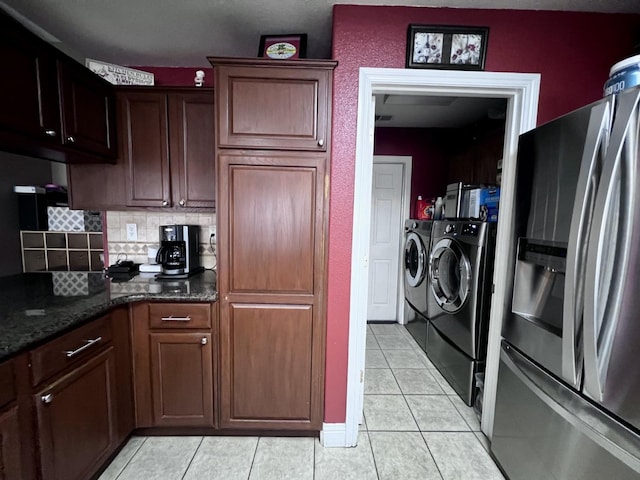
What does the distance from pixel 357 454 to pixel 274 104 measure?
2014 millimetres

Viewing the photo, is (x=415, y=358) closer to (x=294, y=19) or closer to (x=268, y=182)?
(x=268, y=182)

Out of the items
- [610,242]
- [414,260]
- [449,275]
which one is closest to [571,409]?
[610,242]

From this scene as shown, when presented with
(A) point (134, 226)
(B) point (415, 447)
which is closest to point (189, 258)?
(A) point (134, 226)

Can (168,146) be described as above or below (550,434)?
above

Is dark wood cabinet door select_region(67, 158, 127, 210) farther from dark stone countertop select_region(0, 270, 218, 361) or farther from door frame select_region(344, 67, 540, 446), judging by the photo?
door frame select_region(344, 67, 540, 446)

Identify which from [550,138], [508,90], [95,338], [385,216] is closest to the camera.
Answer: [550,138]

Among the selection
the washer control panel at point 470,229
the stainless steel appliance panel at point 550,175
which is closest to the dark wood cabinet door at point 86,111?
the stainless steel appliance panel at point 550,175

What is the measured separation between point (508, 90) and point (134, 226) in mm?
2634

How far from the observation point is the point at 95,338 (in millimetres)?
1279

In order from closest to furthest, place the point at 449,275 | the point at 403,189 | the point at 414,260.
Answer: the point at 449,275 → the point at 414,260 → the point at 403,189

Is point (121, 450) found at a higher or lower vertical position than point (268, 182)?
lower

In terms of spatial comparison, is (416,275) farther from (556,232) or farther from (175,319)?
(175,319)

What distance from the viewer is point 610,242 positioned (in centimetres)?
88

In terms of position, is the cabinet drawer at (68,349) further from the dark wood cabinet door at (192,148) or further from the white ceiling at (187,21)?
the white ceiling at (187,21)
